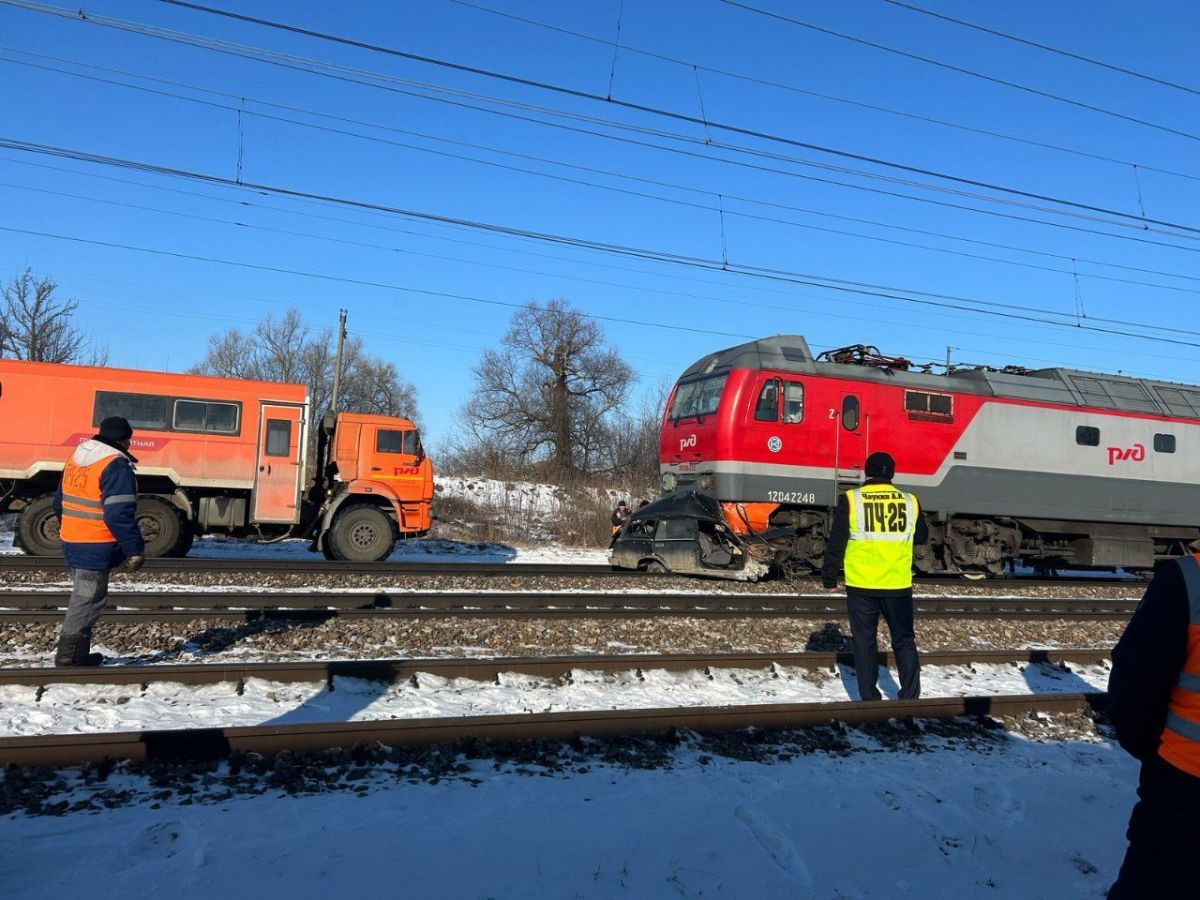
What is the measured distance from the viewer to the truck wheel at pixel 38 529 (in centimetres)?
1281

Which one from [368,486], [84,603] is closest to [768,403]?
[368,486]

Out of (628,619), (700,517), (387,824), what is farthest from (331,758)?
(700,517)

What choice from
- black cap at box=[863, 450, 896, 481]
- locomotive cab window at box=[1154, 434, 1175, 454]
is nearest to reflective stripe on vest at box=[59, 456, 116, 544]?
black cap at box=[863, 450, 896, 481]

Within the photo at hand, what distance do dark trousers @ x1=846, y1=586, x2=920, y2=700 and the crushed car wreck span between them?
6309 mm

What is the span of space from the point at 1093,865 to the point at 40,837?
4.42 m

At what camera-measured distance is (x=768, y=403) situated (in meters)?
13.1

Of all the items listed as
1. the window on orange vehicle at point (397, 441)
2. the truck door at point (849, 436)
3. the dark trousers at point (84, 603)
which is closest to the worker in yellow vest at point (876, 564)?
the dark trousers at point (84, 603)

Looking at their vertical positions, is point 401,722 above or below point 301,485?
below

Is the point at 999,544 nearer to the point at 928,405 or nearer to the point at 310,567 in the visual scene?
the point at 928,405

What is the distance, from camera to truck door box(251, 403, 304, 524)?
14.1 m

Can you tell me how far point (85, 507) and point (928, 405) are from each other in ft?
39.2

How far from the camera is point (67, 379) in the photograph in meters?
13.3

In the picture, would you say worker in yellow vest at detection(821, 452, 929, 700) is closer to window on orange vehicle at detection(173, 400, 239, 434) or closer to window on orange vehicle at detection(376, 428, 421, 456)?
window on orange vehicle at detection(376, 428, 421, 456)

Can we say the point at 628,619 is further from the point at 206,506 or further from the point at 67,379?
the point at 67,379
